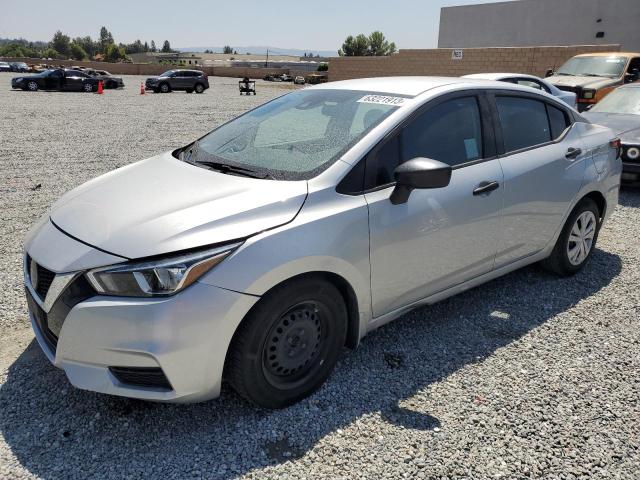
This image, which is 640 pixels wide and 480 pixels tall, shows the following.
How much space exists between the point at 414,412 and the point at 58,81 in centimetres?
3168

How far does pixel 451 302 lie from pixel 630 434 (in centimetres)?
161

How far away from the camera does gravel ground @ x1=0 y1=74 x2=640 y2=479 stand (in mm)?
2414

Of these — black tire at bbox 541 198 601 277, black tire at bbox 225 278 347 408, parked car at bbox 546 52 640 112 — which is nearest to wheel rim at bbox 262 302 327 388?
black tire at bbox 225 278 347 408

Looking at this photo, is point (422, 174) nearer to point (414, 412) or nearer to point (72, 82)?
point (414, 412)

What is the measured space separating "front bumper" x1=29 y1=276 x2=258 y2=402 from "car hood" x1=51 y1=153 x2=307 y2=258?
25cm

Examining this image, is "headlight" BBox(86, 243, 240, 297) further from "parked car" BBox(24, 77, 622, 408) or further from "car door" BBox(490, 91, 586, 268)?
"car door" BBox(490, 91, 586, 268)

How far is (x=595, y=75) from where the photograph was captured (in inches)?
509

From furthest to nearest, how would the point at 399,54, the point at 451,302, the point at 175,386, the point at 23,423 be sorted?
the point at 399,54, the point at 451,302, the point at 23,423, the point at 175,386

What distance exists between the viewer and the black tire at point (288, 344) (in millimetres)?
2492

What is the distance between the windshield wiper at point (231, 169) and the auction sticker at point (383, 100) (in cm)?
90

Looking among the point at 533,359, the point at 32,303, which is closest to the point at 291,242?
the point at 32,303

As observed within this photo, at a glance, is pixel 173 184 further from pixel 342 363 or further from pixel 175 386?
pixel 342 363

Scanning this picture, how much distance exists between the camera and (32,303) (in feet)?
9.04

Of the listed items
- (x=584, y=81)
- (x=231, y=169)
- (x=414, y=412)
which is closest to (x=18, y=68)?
(x=584, y=81)
